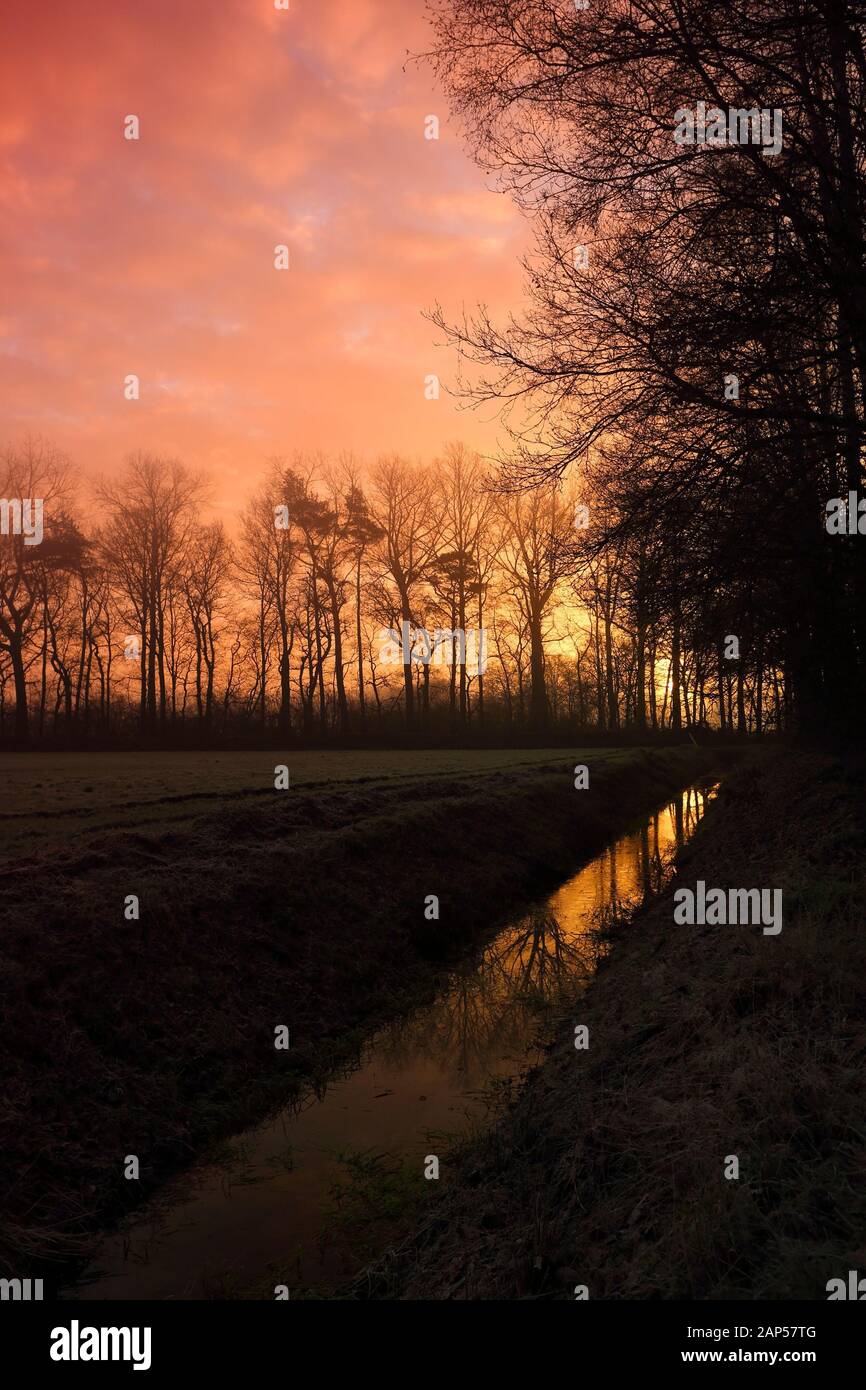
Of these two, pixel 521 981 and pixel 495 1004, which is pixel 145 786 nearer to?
pixel 521 981

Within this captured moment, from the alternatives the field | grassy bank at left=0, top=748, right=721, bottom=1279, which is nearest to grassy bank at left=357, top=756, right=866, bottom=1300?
grassy bank at left=0, top=748, right=721, bottom=1279

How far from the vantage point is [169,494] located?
51.8 m

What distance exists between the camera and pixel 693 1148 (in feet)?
15.1

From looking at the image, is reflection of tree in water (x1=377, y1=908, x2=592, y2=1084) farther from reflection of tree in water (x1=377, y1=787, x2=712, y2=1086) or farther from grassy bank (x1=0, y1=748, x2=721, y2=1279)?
grassy bank (x1=0, y1=748, x2=721, y2=1279)

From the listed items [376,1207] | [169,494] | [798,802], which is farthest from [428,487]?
[376,1207]

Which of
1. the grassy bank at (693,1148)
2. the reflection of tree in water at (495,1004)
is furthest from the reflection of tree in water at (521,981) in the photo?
the grassy bank at (693,1148)

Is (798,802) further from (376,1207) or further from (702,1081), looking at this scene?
(376,1207)

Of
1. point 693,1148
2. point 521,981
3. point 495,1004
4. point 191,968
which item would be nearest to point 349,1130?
point 191,968

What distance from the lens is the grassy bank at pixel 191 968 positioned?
632 centimetres

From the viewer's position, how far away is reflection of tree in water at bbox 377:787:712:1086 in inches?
358

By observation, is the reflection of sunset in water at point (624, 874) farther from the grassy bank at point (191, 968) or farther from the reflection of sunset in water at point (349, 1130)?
the reflection of sunset in water at point (349, 1130)

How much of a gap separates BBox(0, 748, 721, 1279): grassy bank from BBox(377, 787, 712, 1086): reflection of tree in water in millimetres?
554

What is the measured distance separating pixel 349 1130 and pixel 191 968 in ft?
8.58

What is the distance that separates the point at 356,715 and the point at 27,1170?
189ft
